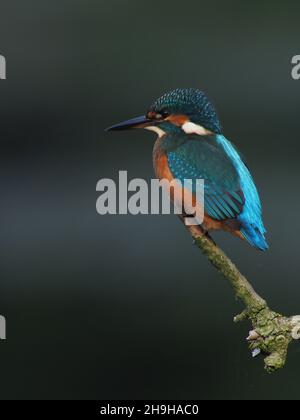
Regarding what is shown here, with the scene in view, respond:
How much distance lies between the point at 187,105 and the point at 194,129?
99 mm

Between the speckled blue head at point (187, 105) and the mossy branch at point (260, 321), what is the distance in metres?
0.37

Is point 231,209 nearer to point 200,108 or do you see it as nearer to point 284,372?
point 200,108

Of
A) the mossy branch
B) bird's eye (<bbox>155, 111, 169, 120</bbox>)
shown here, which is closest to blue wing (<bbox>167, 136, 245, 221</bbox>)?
bird's eye (<bbox>155, 111, 169, 120</bbox>)

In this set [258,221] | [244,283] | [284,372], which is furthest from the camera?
[284,372]

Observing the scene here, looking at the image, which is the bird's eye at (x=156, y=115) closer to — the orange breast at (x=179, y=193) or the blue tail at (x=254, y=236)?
the orange breast at (x=179, y=193)

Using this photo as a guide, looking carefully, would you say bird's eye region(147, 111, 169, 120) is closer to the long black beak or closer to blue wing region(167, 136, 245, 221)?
the long black beak

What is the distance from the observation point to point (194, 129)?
6.16 feet

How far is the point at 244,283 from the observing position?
1.49 m

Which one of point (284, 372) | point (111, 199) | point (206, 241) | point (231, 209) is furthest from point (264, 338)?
point (284, 372)

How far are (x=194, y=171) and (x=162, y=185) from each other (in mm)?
124

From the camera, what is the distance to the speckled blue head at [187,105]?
1.77 m

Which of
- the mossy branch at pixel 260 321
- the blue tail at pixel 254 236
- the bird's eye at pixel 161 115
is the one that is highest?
the bird's eye at pixel 161 115

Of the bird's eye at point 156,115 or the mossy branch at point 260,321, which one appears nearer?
the mossy branch at point 260,321

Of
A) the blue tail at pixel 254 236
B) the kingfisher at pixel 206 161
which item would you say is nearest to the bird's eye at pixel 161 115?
the kingfisher at pixel 206 161
